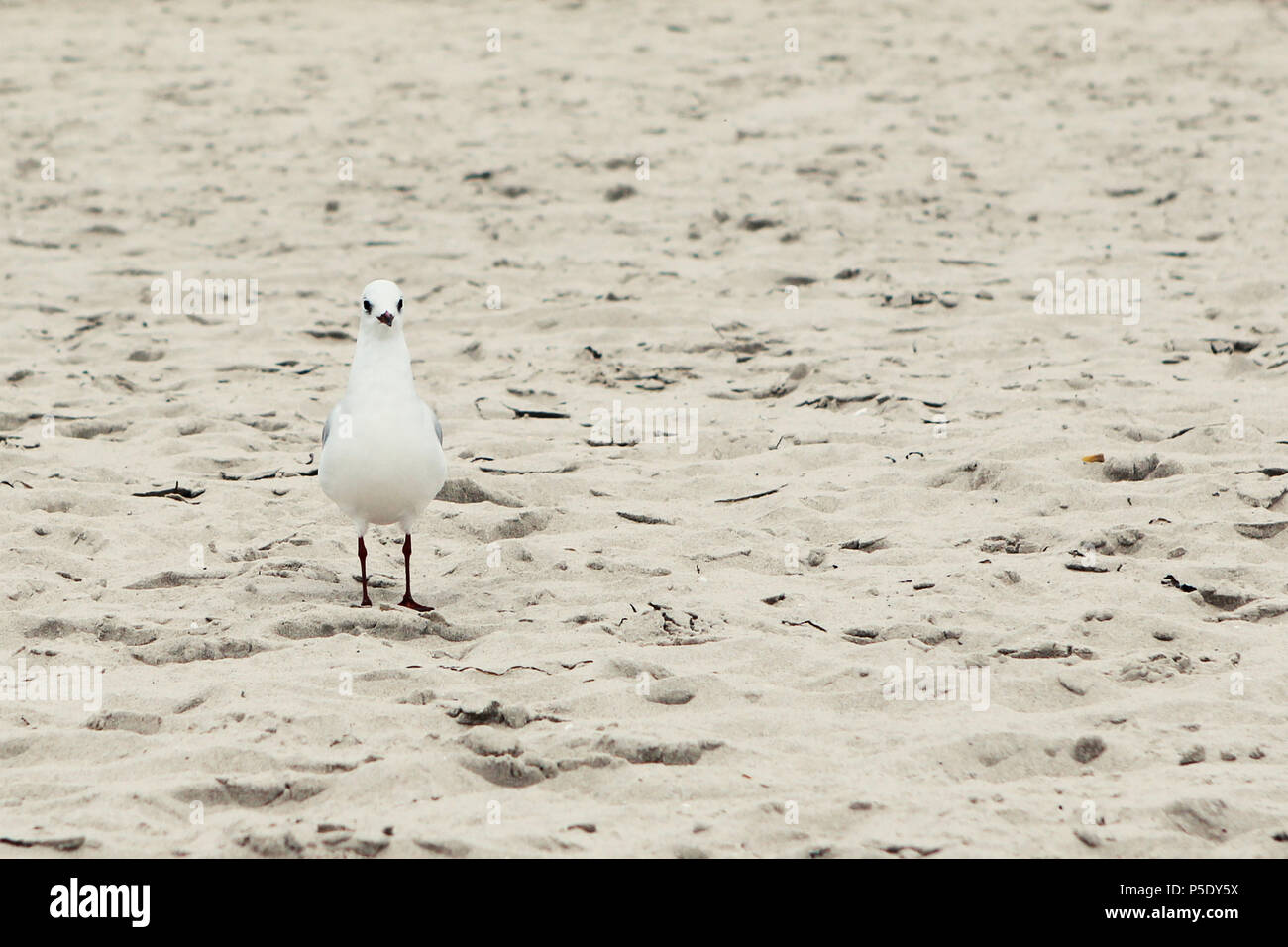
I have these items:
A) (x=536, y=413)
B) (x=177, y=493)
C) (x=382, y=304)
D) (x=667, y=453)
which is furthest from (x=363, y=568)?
(x=536, y=413)

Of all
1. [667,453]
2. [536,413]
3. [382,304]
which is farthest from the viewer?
[536,413]

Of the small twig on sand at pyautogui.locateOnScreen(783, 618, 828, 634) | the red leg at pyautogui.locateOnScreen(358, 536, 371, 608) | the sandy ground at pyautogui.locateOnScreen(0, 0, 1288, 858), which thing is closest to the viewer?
the sandy ground at pyautogui.locateOnScreen(0, 0, 1288, 858)

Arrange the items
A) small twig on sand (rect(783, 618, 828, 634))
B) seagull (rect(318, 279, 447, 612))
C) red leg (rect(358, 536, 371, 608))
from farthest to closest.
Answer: red leg (rect(358, 536, 371, 608)), seagull (rect(318, 279, 447, 612)), small twig on sand (rect(783, 618, 828, 634))

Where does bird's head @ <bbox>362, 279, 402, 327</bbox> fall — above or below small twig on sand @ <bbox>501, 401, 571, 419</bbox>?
above

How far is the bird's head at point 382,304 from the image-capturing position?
4148 mm

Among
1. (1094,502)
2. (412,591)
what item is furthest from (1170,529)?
(412,591)

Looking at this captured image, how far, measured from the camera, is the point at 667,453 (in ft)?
17.9

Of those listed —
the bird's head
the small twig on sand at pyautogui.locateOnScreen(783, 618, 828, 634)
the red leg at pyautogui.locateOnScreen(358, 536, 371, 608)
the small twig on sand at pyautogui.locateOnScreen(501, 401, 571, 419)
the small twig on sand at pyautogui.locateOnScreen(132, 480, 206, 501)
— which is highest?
the bird's head

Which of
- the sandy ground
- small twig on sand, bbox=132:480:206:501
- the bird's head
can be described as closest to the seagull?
the bird's head

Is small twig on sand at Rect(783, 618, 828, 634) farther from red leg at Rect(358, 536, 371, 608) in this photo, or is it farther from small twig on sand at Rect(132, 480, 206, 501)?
small twig on sand at Rect(132, 480, 206, 501)

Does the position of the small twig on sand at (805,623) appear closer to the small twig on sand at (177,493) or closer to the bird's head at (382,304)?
the bird's head at (382,304)

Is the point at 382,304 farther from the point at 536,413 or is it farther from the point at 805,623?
the point at 536,413

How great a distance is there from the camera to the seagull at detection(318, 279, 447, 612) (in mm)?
4066

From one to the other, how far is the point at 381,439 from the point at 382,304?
15.6 inches
